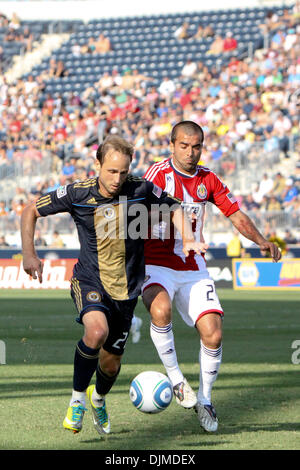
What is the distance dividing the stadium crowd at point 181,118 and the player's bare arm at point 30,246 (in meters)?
19.3

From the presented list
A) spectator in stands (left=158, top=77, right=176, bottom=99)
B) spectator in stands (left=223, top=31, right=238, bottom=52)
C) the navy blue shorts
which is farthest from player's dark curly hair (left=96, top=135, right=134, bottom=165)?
spectator in stands (left=223, top=31, right=238, bottom=52)

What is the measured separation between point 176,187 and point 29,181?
22.6 m

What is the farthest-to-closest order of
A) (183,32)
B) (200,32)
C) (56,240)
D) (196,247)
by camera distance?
(183,32)
(200,32)
(56,240)
(196,247)

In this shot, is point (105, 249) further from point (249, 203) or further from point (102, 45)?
point (102, 45)

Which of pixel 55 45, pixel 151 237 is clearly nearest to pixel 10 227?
pixel 55 45

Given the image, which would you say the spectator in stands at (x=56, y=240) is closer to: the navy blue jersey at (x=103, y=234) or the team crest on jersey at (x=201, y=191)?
the team crest on jersey at (x=201, y=191)

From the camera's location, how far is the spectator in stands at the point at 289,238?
25375 mm

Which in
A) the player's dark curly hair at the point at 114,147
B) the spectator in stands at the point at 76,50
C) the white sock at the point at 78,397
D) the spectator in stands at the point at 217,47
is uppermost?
the spectator in stands at the point at 76,50

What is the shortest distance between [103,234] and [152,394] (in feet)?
3.88

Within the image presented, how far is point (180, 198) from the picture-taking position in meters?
7.27

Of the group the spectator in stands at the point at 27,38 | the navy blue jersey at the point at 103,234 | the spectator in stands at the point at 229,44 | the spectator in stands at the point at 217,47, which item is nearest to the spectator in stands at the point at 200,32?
the spectator in stands at the point at 217,47

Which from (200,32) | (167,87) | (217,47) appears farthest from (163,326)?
(200,32)

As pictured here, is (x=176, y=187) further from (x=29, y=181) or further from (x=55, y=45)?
(x=55, y=45)

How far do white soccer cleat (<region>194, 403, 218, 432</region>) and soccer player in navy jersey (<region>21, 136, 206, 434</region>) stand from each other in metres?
0.66
